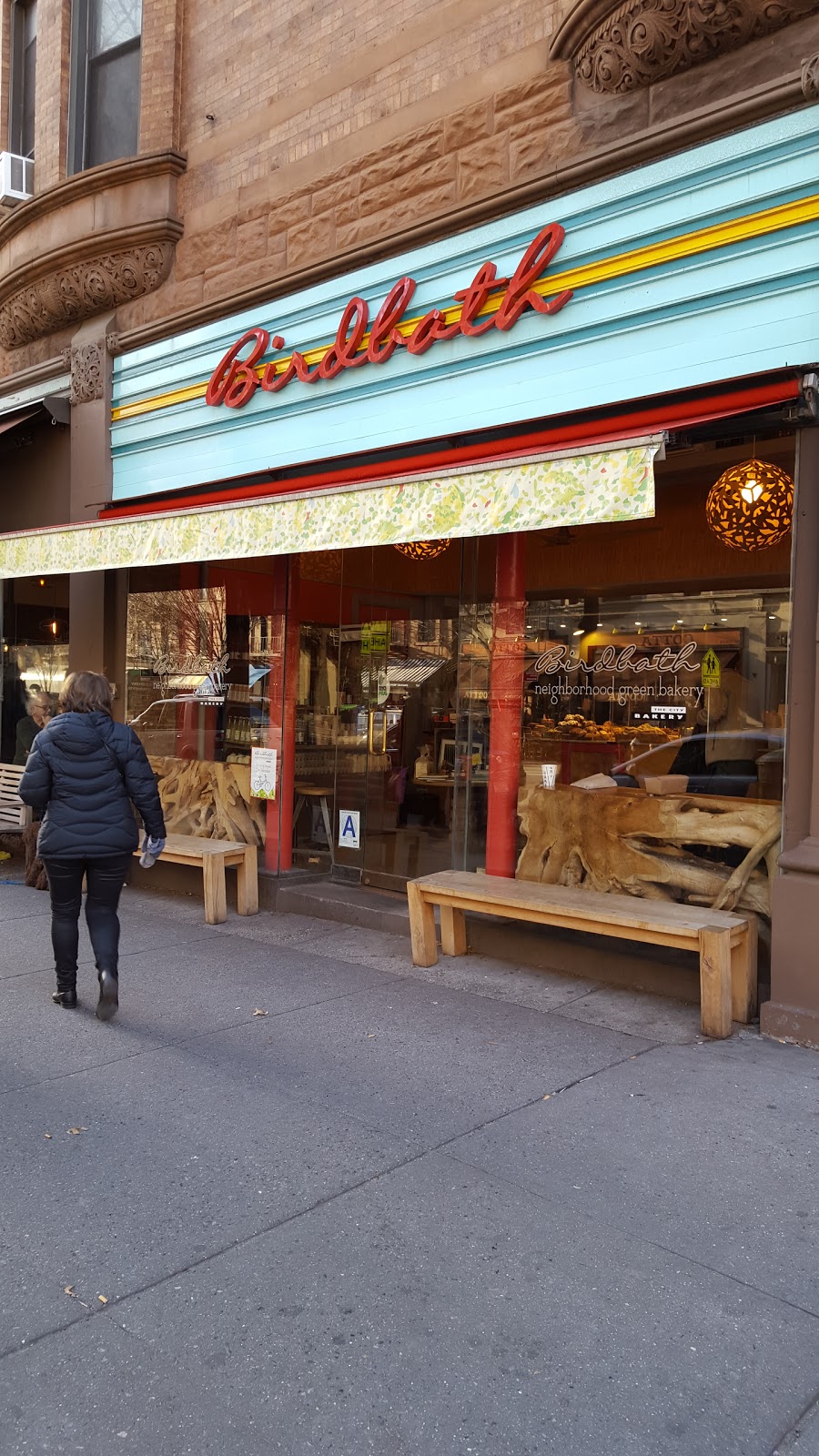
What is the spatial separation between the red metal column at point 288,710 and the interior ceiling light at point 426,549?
1.11m

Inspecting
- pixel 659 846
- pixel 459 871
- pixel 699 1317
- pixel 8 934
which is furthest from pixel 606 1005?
pixel 8 934

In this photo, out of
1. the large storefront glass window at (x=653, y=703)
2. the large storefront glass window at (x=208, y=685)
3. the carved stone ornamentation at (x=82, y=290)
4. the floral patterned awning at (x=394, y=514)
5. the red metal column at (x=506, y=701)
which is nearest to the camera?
the floral patterned awning at (x=394, y=514)

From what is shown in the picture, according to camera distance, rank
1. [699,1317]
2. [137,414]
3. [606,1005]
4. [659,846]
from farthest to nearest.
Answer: [137,414] → [659,846] → [606,1005] → [699,1317]

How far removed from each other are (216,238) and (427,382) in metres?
3.09

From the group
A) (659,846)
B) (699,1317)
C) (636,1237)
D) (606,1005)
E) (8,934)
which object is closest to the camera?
(699,1317)

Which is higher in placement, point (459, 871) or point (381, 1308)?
point (459, 871)

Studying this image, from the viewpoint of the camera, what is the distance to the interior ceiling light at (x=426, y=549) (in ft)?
25.5

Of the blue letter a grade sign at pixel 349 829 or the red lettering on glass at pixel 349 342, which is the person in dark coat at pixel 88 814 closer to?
the blue letter a grade sign at pixel 349 829

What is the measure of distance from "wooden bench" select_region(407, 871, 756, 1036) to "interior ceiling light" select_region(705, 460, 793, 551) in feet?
6.85

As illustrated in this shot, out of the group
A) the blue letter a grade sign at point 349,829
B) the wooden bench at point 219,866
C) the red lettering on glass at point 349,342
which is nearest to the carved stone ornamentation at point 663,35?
the red lettering on glass at point 349,342

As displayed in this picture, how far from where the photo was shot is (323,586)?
28.9 feet

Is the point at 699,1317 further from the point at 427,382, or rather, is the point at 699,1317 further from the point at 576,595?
the point at 427,382

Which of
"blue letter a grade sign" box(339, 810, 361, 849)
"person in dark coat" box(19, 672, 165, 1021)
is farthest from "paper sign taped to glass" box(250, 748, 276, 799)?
"person in dark coat" box(19, 672, 165, 1021)

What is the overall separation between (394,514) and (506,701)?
1.86m
